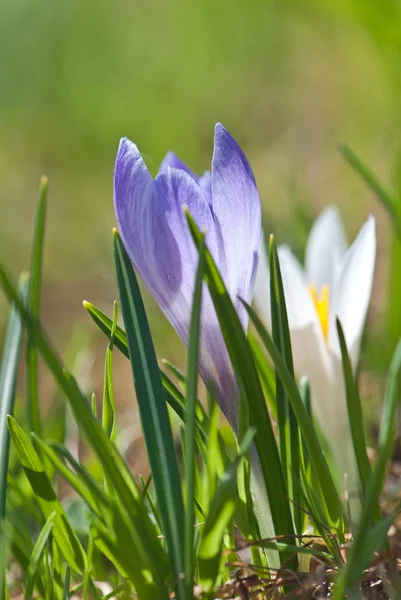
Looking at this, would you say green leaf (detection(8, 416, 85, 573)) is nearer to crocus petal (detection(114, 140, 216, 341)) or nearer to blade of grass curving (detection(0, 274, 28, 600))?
blade of grass curving (detection(0, 274, 28, 600))

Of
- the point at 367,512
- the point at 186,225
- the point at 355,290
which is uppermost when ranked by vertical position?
the point at 186,225

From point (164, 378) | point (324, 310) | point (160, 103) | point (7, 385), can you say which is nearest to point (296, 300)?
point (324, 310)

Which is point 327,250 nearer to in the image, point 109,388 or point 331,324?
point 331,324

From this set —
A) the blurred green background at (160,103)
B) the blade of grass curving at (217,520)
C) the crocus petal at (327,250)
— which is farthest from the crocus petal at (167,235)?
the blurred green background at (160,103)

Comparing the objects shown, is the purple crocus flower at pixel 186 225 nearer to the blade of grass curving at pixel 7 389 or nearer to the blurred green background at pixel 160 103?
the blade of grass curving at pixel 7 389

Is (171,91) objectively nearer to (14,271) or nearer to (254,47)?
(254,47)
